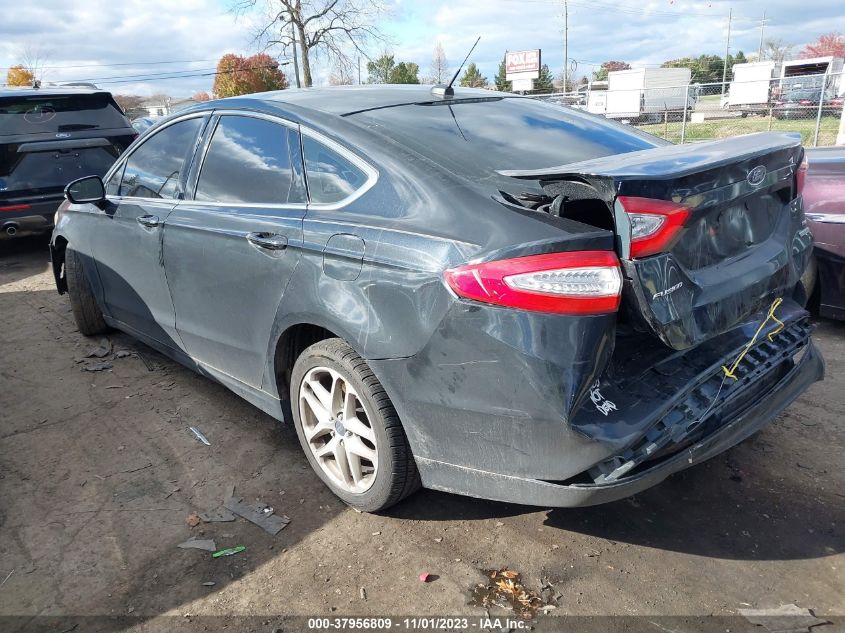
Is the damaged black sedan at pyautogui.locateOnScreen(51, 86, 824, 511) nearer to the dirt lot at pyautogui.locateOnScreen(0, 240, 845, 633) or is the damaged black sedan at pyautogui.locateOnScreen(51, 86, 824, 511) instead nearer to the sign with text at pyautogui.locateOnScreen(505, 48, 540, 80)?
the dirt lot at pyautogui.locateOnScreen(0, 240, 845, 633)

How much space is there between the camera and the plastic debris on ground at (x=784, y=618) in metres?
2.14

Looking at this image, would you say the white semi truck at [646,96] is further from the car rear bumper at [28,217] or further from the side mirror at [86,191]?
the side mirror at [86,191]

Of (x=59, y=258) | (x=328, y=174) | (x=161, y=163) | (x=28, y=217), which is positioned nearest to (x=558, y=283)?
(x=328, y=174)

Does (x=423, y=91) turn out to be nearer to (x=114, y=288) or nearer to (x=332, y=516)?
(x=332, y=516)

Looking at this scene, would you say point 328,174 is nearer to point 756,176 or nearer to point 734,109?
point 756,176

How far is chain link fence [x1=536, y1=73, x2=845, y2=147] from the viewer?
16.5m

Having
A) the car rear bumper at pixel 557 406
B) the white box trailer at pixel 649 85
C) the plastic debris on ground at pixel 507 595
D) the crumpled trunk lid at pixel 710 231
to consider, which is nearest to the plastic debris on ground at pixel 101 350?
the car rear bumper at pixel 557 406

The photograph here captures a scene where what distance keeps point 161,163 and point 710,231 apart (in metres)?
3.01

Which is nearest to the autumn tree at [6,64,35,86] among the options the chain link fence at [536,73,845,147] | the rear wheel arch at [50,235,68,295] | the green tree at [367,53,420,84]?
the green tree at [367,53,420,84]

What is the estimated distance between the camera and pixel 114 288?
4.37 metres

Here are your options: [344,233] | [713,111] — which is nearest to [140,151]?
[344,233]

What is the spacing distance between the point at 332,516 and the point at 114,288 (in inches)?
96.7

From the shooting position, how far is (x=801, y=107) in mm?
15008

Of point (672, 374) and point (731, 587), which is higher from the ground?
point (672, 374)
